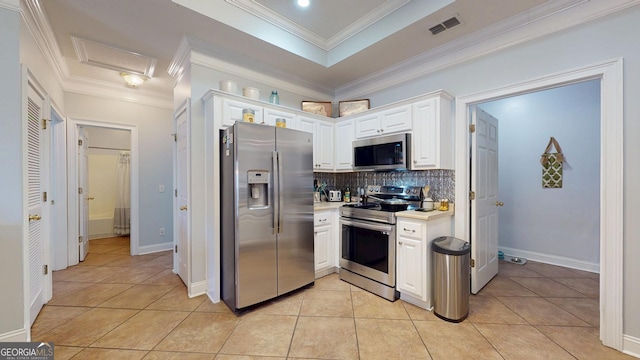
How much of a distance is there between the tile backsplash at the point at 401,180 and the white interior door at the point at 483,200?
0.85 feet

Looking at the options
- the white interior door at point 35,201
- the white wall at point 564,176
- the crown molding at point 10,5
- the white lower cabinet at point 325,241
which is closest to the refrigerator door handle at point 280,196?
the white lower cabinet at point 325,241

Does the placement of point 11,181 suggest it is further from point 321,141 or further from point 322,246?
point 321,141

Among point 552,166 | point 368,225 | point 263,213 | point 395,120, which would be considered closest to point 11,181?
point 263,213

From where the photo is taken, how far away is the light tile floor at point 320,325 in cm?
180

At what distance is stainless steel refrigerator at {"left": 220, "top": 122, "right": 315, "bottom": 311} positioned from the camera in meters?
2.29

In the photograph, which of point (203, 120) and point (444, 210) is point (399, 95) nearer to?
point (444, 210)

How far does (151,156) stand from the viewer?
14.1 feet

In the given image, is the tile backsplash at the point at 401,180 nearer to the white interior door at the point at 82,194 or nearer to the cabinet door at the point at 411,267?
the cabinet door at the point at 411,267

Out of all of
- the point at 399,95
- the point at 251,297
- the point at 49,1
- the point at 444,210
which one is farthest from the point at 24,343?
the point at 399,95

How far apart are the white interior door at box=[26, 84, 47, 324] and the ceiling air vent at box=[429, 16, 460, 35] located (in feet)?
12.4

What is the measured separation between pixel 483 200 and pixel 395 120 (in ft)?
4.63

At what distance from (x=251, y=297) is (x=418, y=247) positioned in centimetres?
171

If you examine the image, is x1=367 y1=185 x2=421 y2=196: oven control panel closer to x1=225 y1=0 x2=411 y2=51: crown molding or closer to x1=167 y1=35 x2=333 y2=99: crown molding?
x1=167 y1=35 x2=333 y2=99: crown molding

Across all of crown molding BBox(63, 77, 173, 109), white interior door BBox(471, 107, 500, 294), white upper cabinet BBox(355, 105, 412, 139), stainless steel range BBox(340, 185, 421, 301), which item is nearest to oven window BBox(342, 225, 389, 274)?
stainless steel range BBox(340, 185, 421, 301)
